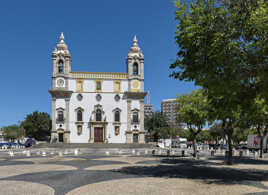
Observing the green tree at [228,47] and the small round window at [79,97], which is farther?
the small round window at [79,97]

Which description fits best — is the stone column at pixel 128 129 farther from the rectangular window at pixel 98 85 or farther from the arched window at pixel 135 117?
the rectangular window at pixel 98 85

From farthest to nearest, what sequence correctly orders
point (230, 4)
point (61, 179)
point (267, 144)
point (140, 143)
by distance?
1. point (140, 143)
2. point (267, 144)
3. point (61, 179)
4. point (230, 4)

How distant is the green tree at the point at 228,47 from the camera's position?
32.6 ft

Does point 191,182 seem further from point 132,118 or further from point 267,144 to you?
point 132,118

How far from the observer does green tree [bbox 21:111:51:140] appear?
73375 mm

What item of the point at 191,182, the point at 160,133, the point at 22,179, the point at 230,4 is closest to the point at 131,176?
the point at 191,182

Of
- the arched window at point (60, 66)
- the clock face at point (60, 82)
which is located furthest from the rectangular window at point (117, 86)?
the arched window at point (60, 66)

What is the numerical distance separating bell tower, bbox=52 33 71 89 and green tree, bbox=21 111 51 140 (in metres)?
27.1

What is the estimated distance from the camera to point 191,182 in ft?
37.5

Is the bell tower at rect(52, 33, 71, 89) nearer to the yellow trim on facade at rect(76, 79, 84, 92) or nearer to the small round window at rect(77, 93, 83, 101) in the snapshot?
the yellow trim on facade at rect(76, 79, 84, 92)

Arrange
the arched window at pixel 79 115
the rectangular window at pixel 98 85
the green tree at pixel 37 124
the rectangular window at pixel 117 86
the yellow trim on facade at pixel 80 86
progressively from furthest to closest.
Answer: the green tree at pixel 37 124, the rectangular window at pixel 117 86, the rectangular window at pixel 98 85, the yellow trim on facade at pixel 80 86, the arched window at pixel 79 115

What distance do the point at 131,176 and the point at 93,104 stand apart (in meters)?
39.6

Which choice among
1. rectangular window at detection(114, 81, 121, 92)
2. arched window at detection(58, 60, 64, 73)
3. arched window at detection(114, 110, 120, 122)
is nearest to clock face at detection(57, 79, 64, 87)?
arched window at detection(58, 60, 64, 73)

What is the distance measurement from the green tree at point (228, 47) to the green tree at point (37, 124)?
228ft
